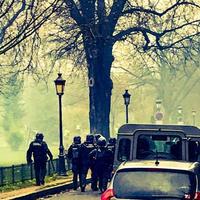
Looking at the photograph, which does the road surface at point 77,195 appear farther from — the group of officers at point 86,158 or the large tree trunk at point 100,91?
the large tree trunk at point 100,91

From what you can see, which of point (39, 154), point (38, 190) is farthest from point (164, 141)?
point (39, 154)

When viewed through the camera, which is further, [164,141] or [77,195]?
[77,195]

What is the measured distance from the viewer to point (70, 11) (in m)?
41.6

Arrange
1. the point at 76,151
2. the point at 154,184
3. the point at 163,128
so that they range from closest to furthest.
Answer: the point at 154,184, the point at 163,128, the point at 76,151

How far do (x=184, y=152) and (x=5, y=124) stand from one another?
131 m

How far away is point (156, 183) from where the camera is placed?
13.2 metres

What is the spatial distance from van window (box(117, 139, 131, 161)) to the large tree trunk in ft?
73.8

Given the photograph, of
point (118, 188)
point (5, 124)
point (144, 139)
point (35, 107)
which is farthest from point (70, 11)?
point (35, 107)

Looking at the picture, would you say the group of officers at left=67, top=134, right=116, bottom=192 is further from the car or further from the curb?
the car

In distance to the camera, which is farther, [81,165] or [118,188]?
[81,165]

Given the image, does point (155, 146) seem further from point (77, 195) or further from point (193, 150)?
point (77, 195)

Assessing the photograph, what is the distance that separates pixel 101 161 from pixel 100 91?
17.8 metres

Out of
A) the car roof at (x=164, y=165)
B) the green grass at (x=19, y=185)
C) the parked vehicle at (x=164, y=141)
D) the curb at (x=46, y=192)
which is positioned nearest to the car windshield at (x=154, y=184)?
the car roof at (x=164, y=165)

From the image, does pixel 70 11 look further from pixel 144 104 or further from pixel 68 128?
pixel 68 128
